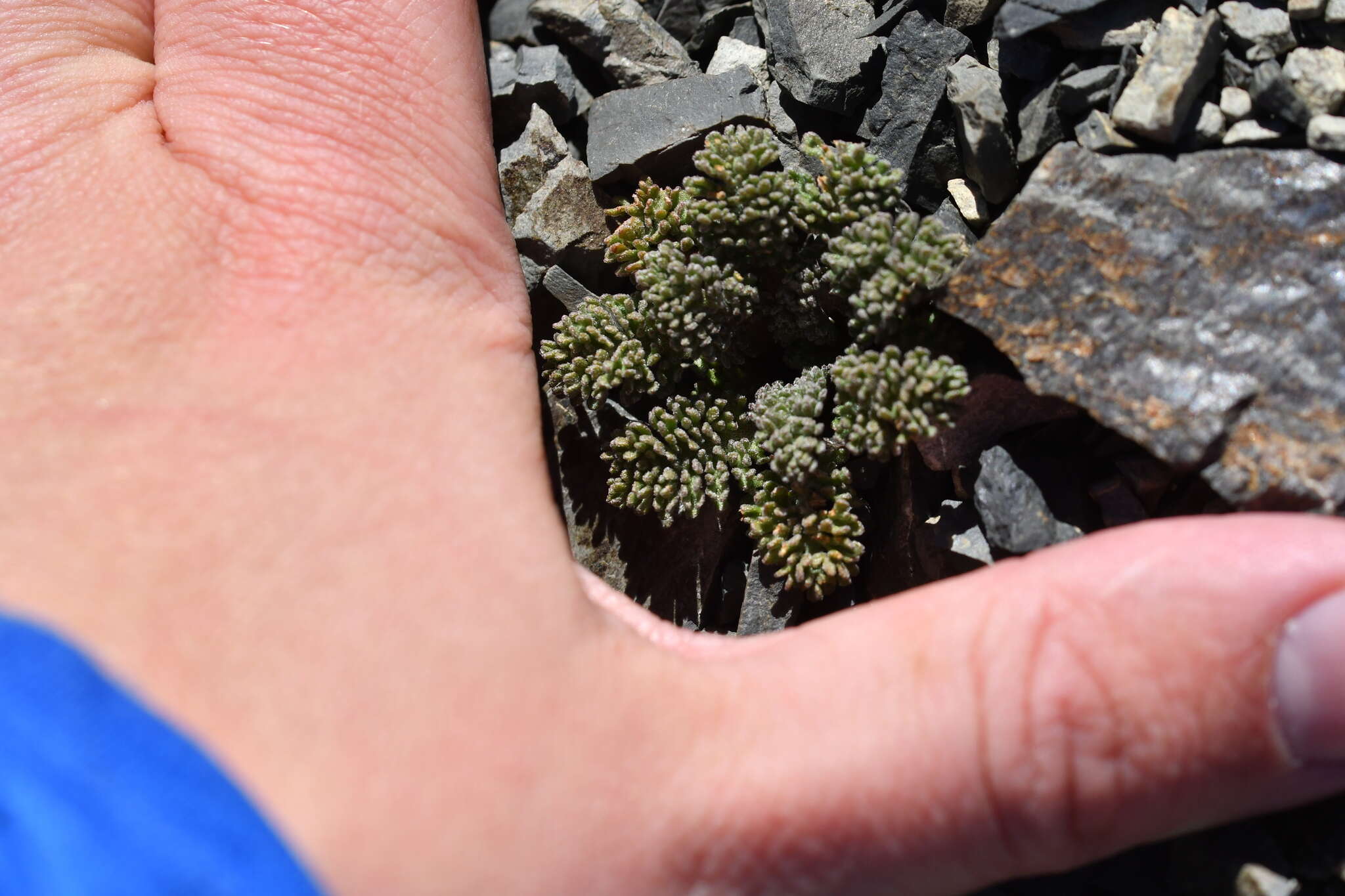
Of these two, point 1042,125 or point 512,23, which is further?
point 512,23

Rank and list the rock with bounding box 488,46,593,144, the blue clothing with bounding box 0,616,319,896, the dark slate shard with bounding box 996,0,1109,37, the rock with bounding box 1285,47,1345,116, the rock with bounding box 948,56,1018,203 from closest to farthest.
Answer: the blue clothing with bounding box 0,616,319,896 → the rock with bounding box 1285,47,1345,116 → the dark slate shard with bounding box 996,0,1109,37 → the rock with bounding box 948,56,1018,203 → the rock with bounding box 488,46,593,144

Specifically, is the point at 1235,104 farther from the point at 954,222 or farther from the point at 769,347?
the point at 769,347

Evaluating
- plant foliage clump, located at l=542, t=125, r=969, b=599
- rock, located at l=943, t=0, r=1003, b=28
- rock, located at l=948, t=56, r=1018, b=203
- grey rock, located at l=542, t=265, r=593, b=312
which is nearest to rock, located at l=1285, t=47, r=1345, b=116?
rock, located at l=948, t=56, r=1018, b=203

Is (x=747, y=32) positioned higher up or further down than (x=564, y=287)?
higher up

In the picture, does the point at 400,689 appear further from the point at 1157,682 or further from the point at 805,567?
the point at 1157,682

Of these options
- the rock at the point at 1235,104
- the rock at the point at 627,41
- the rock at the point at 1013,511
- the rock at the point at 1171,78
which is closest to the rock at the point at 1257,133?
the rock at the point at 1235,104

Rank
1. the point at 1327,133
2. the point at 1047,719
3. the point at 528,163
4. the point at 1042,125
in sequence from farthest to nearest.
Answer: the point at 528,163 < the point at 1042,125 < the point at 1327,133 < the point at 1047,719

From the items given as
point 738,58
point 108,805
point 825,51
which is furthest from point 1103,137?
point 108,805

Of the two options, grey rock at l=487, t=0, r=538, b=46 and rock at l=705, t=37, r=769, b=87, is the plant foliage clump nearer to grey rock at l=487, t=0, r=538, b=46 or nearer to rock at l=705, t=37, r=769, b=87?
rock at l=705, t=37, r=769, b=87
